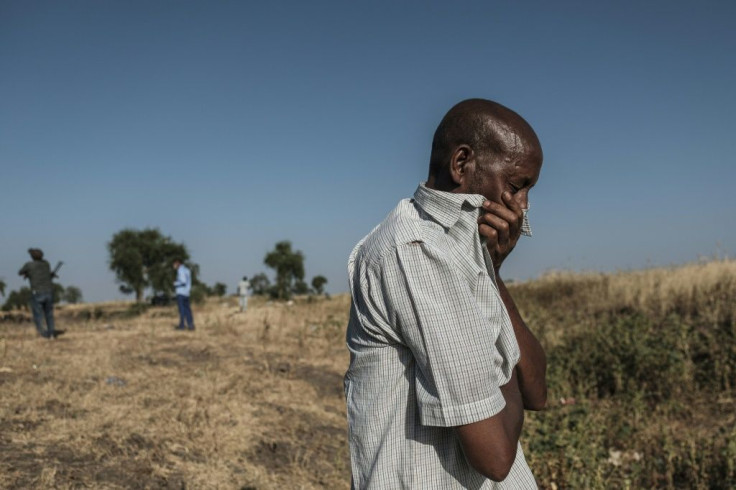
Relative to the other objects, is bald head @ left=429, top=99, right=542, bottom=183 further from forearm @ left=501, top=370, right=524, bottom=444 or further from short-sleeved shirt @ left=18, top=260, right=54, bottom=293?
short-sleeved shirt @ left=18, top=260, right=54, bottom=293

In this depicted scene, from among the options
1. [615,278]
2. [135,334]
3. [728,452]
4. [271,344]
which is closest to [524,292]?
[615,278]

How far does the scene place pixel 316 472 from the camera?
451 cm

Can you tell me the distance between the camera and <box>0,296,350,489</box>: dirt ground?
4184 millimetres

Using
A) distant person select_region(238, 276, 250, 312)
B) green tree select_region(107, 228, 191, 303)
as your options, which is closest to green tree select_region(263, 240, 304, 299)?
green tree select_region(107, 228, 191, 303)

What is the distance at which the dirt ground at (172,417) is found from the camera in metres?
4.18

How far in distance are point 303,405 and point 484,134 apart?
17.6 ft

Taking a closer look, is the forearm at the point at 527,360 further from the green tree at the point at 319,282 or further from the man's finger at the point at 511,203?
the green tree at the point at 319,282

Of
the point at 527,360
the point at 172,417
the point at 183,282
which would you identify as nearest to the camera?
the point at 527,360

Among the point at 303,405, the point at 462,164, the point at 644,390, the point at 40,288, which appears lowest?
the point at 644,390

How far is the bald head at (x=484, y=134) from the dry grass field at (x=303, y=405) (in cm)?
307

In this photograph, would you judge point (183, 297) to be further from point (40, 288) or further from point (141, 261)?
point (141, 261)

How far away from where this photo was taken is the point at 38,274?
37.8 feet

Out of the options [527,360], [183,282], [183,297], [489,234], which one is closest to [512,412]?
[527,360]

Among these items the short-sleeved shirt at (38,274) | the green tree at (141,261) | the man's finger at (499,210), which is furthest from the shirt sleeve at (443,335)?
the green tree at (141,261)
